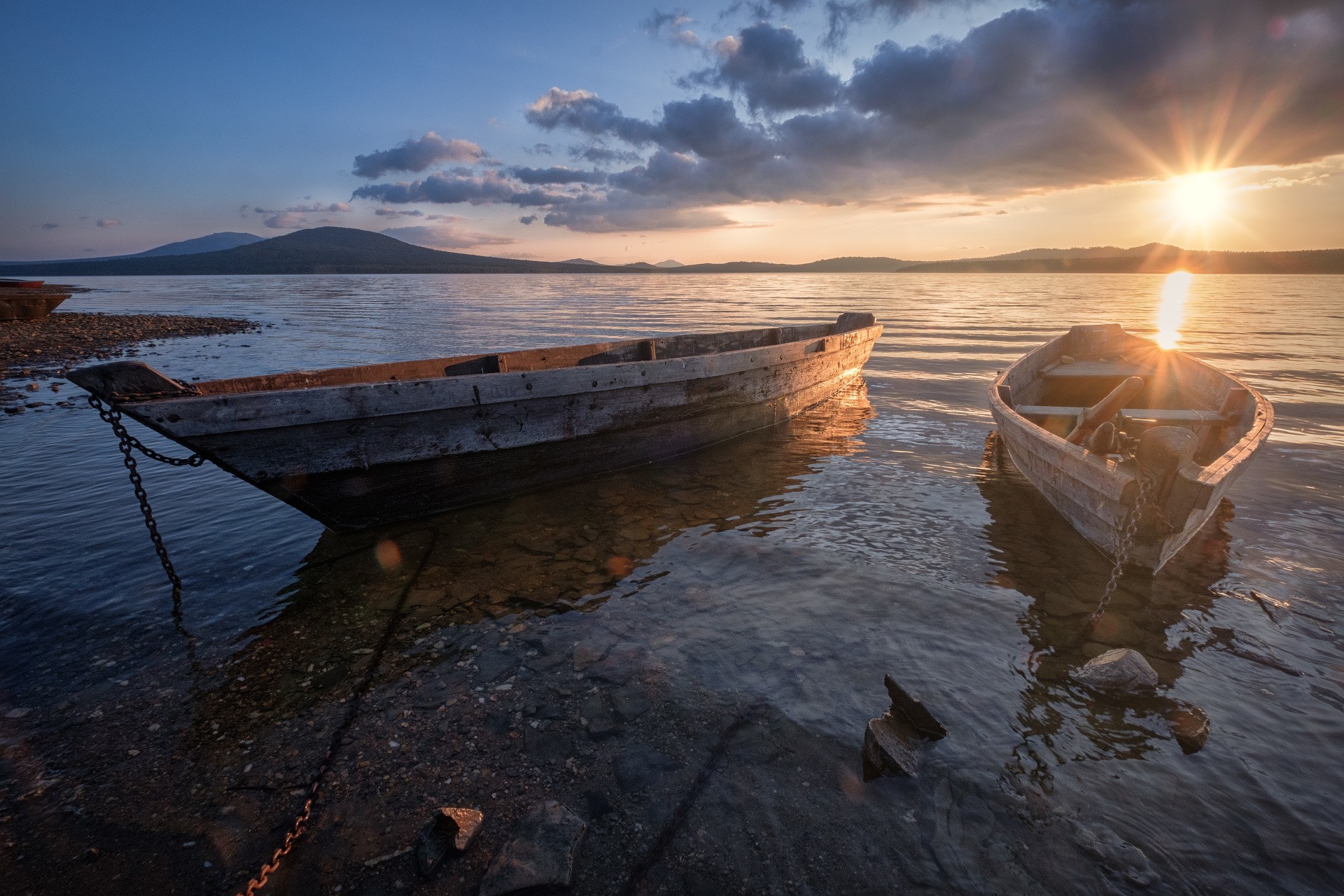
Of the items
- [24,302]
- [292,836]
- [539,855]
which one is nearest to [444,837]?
[539,855]

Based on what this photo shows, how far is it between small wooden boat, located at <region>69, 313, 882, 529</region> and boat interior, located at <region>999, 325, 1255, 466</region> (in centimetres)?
444

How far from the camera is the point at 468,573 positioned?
18.7 ft

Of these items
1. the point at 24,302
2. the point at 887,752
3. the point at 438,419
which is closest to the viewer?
the point at 887,752

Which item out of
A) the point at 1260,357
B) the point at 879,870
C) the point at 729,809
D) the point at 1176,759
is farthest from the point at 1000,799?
the point at 1260,357

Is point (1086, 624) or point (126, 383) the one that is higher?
point (126, 383)

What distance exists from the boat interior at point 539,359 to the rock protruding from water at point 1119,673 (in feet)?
21.8

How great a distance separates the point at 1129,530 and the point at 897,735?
282 centimetres

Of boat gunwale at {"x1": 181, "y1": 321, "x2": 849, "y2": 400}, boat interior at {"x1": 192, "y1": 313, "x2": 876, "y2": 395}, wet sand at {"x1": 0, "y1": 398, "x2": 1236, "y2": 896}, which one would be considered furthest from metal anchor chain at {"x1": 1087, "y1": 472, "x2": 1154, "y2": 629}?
boat interior at {"x1": 192, "y1": 313, "x2": 876, "y2": 395}

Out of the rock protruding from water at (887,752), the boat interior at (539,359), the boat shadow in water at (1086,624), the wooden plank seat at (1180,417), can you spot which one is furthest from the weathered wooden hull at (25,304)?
the wooden plank seat at (1180,417)

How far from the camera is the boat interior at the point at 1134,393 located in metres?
7.06

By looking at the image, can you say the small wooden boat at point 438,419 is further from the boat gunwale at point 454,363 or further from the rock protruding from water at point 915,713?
the rock protruding from water at point 915,713

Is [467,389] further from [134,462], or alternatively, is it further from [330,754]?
[330,754]

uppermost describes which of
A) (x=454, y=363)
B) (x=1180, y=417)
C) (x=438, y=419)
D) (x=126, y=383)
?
(x=126, y=383)

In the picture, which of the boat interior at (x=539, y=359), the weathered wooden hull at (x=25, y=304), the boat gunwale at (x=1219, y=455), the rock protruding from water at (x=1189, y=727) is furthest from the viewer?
the weathered wooden hull at (x=25, y=304)
